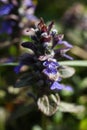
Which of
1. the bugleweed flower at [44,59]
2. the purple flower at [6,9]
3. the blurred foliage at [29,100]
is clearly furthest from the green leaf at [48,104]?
the purple flower at [6,9]

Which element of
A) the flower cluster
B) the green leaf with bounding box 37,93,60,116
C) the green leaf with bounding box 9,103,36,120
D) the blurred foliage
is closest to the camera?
the flower cluster

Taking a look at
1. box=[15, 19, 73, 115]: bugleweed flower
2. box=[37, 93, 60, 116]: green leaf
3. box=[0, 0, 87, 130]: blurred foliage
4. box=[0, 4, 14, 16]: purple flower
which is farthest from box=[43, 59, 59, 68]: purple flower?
box=[0, 4, 14, 16]: purple flower

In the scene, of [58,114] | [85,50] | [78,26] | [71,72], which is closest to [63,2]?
[78,26]

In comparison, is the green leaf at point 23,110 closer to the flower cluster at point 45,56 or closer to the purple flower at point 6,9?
the flower cluster at point 45,56

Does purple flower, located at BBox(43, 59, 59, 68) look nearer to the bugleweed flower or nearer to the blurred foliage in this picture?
the bugleweed flower

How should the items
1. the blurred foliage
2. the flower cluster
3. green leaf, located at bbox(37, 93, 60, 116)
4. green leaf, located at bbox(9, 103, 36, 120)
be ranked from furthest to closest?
the blurred foliage, green leaf, located at bbox(9, 103, 36, 120), green leaf, located at bbox(37, 93, 60, 116), the flower cluster

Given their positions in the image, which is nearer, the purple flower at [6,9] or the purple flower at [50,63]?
the purple flower at [50,63]

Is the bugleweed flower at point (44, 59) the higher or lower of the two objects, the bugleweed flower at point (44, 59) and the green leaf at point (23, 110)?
the higher
